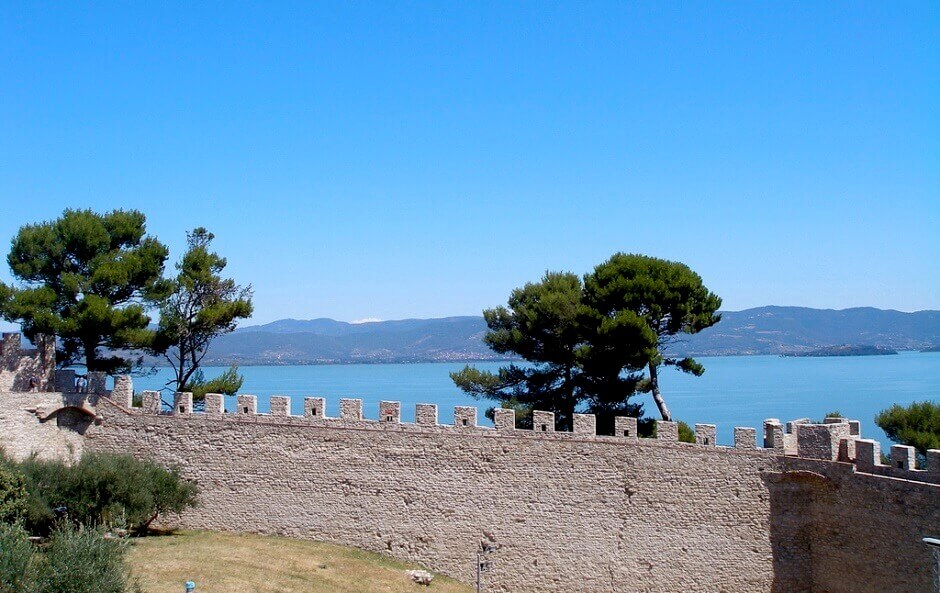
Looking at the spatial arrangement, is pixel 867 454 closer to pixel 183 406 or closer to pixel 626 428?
pixel 626 428

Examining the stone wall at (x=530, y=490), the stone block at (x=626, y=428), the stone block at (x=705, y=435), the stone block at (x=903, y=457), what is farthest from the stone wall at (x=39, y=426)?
the stone block at (x=903, y=457)

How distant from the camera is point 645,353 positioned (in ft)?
62.4

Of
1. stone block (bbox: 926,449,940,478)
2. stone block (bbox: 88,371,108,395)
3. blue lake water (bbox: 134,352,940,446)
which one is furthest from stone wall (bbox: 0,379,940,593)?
blue lake water (bbox: 134,352,940,446)

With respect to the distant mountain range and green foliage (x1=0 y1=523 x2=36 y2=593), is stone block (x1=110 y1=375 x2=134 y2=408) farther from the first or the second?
the distant mountain range

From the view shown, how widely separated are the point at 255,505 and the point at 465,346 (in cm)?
14037

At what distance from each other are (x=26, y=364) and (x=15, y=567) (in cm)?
819

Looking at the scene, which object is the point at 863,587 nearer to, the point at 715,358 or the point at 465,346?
the point at 465,346

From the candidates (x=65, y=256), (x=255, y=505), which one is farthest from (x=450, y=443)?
(x=65, y=256)

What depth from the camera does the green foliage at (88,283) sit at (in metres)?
18.6

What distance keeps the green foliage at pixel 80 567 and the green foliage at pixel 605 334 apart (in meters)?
11.3

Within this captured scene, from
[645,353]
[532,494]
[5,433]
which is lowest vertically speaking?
[532,494]

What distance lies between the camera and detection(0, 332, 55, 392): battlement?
17.3m

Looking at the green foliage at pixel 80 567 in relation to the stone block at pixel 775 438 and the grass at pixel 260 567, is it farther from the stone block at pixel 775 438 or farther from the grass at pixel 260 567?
the stone block at pixel 775 438

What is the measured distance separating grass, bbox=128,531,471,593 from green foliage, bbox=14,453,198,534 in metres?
0.68
